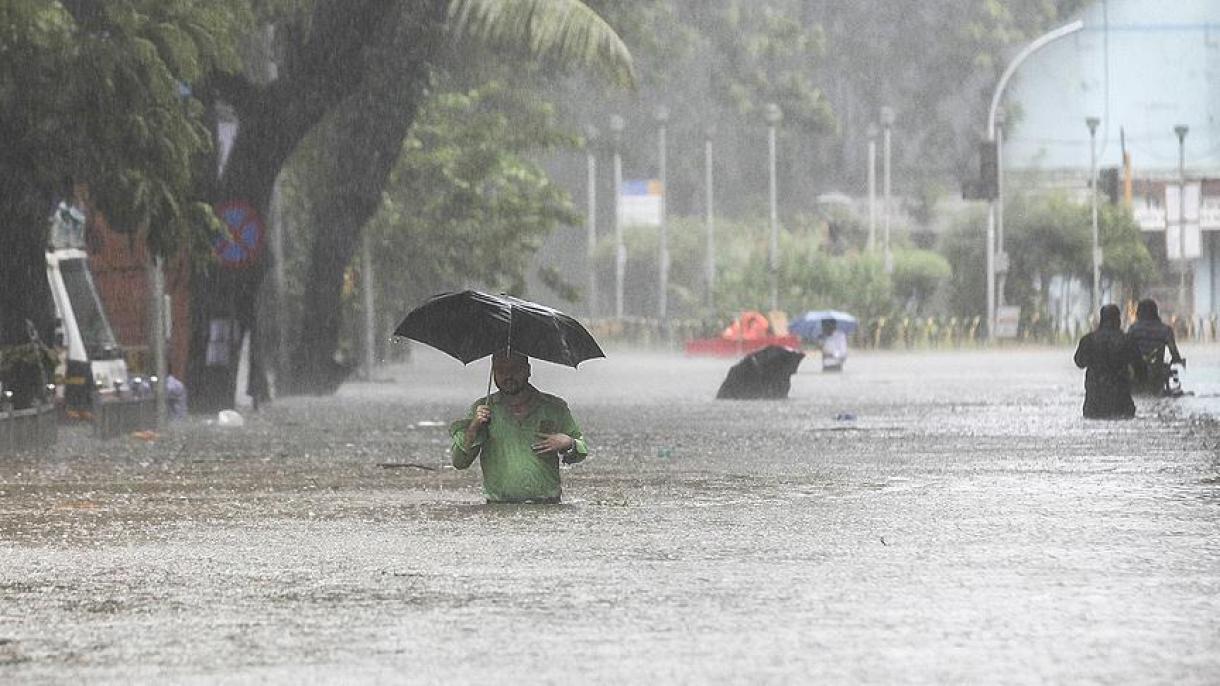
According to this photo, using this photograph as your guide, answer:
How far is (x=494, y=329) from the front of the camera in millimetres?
16422

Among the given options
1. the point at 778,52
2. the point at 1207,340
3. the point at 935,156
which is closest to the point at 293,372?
the point at 1207,340

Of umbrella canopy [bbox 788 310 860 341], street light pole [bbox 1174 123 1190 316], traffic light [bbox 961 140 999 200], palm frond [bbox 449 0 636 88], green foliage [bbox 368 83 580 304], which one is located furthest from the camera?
street light pole [bbox 1174 123 1190 316]

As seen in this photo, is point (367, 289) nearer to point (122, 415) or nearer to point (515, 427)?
point (122, 415)

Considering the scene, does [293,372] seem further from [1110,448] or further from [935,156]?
[935,156]

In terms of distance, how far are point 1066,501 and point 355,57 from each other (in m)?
18.3

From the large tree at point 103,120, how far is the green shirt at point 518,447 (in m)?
11.2

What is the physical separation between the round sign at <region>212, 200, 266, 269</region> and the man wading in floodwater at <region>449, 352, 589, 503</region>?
16.4 meters

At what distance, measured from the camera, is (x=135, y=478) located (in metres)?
21.4

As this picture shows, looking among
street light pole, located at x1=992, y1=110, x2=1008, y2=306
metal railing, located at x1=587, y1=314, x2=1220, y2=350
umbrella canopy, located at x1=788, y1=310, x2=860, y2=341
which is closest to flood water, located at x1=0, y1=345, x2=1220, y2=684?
umbrella canopy, located at x1=788, y1=310, x2=860, y2=341

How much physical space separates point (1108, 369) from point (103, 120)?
10225 millimetres

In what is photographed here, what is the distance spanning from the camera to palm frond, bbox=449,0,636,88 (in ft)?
134

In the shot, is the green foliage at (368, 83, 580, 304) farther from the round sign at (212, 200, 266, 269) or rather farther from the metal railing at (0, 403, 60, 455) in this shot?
the metal railing at (0, 403, 60, 455)

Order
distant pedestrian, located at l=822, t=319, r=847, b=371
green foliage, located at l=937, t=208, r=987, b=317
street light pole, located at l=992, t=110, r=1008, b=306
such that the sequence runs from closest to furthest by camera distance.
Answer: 1. distant pedestrian, located at l=822, t=319, r=847, b=371
2. street light pole, located at l=992, t=110, r=1008, b=306
3. green foliage, located at l=937, t=208, r=987, b=317

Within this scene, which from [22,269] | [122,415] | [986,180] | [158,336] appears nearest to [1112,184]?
[986,180]
